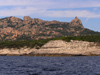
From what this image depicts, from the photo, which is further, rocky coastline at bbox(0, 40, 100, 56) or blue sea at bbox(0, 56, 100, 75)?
rocky coastline at bbox(0, 40, 100, 56)

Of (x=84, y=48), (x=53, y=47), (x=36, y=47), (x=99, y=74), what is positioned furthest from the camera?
(x=36, y=47)

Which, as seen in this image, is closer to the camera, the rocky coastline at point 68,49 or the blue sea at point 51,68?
the blue sea at point 51,68

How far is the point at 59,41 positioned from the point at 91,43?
Answer: 2598 centimetres

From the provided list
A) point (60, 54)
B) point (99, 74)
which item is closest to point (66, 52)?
point (60, 54)

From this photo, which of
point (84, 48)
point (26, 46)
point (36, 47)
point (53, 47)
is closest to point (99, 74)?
point (84, 48)

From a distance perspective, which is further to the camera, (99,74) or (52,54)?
(52,54)

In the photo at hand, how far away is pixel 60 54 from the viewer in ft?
512

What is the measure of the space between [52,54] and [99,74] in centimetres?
11155

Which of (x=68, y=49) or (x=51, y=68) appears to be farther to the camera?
(x=68, y=49)

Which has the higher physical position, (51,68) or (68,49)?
(51,68)

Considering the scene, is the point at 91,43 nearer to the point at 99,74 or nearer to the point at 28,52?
the point at 28,52

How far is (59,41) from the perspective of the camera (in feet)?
547

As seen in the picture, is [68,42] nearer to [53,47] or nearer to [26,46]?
[53,47]

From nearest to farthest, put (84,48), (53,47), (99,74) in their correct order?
1. (99,74)
2. (84,48)
3. (53,47)
